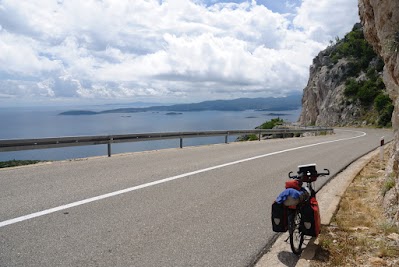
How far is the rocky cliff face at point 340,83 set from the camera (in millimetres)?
71312

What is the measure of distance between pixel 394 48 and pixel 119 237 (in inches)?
273

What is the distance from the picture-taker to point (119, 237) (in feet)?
16.2

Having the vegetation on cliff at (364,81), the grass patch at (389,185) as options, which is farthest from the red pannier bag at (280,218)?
the vegetation on cliff at (364,81)

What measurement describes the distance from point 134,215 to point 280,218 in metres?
2.57

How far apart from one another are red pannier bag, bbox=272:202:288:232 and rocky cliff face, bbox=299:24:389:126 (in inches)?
2526

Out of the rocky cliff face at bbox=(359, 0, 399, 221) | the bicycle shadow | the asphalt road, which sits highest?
the rocky cliff face at bbox=(359, 0, 399, 221)

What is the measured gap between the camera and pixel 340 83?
84.4 meters

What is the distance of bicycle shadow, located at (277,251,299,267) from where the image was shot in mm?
4598

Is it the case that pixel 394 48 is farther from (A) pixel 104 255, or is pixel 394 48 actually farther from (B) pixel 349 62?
(B) pixel 349 62

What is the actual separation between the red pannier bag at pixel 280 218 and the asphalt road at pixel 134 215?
574 mm

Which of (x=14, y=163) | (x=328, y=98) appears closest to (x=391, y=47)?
(x=14, y=163)

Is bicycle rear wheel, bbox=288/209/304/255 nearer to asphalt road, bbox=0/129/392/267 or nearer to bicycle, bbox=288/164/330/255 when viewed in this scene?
bicycle, bbox=288/164/330/255

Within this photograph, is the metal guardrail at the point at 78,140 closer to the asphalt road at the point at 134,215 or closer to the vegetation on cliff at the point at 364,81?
the asphalt road at the point at 134,215

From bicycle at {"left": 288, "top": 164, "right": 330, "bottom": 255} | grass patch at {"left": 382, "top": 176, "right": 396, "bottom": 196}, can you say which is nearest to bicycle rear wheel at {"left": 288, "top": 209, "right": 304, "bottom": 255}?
bicycle at {"left": 288, "top": 164, "right": 330, "bottom": 255}
